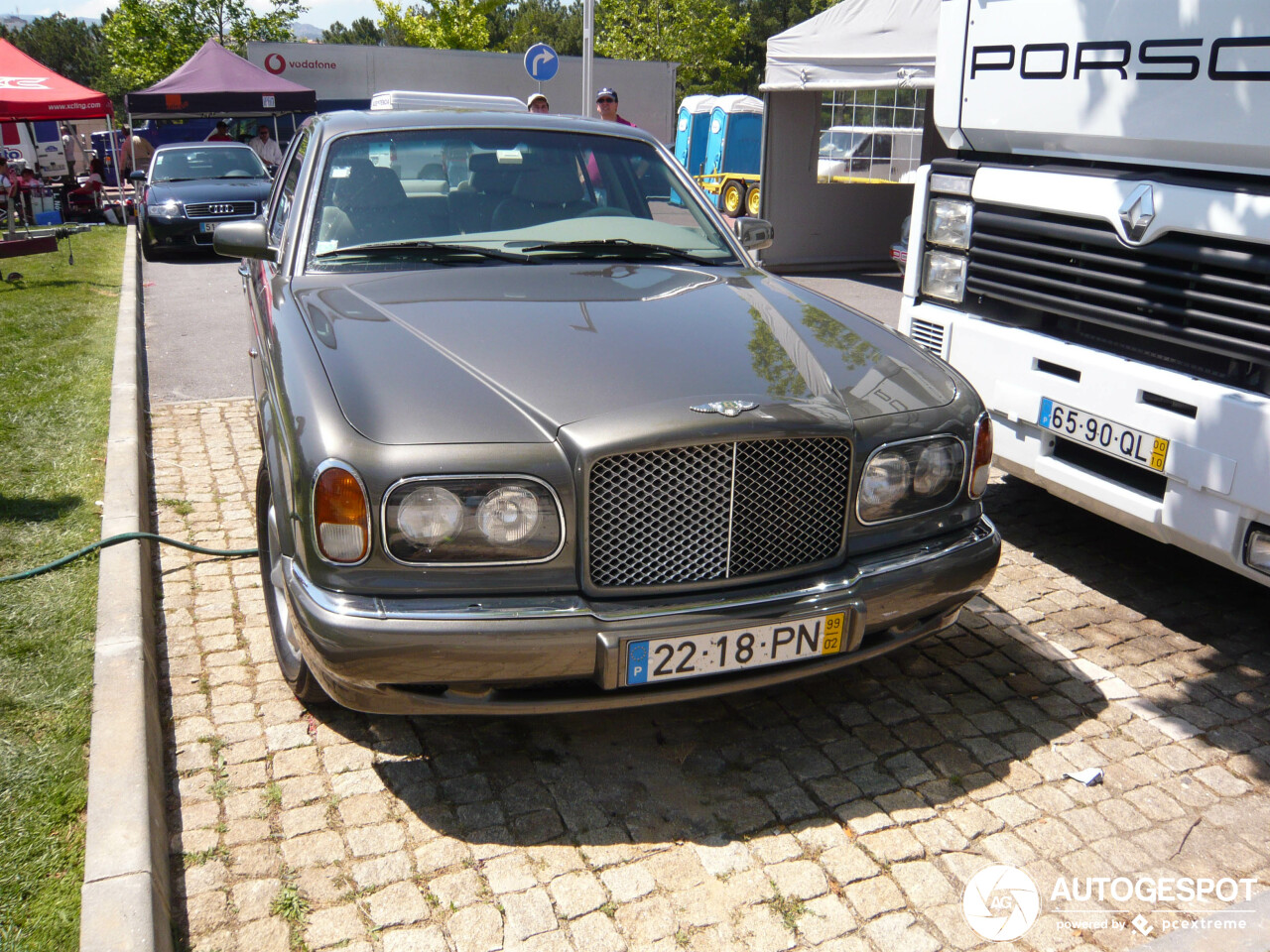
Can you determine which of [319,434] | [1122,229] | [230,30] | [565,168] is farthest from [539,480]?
[230,30]

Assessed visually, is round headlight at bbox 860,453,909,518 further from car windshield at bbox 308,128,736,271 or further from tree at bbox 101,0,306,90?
tree at bbox 101,0,306,90

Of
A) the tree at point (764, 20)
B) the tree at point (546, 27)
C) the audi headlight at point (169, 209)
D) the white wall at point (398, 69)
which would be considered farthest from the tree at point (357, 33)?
the audi headlight at point (169, 209)

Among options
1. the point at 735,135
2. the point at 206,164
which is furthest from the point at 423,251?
the point at 735,135

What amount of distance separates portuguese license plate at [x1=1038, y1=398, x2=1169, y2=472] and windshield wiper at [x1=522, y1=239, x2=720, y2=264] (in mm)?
1554

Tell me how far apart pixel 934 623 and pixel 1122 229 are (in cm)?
180

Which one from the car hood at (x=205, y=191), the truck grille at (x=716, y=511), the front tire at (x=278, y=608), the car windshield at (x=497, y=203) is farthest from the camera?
the car hood at (x=205, y=191)

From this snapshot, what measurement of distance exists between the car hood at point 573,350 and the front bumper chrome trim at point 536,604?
42 cm

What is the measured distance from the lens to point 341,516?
8.63 ft

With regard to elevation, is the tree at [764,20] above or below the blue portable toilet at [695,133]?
above

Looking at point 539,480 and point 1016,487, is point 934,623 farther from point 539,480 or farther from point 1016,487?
point 1016,487

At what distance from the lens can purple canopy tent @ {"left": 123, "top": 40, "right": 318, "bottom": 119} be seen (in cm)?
2077

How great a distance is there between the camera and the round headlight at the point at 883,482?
9.82 ft

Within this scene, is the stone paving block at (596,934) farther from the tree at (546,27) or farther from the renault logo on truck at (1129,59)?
the tree at (546,27)

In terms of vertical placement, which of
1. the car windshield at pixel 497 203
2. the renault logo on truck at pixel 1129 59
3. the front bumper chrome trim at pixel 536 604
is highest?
the renault logo on truck at pixel 1129 59
